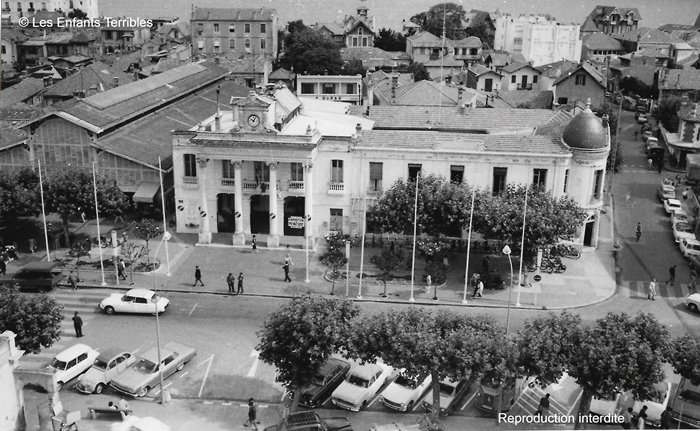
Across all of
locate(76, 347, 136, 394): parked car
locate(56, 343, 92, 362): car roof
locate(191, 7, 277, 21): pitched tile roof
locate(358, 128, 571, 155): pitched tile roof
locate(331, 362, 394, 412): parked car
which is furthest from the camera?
locate(191, 7, 277, 21): pitched tile roof

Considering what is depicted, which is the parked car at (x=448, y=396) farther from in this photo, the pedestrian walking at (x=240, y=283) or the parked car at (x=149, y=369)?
the pedestrian walking at (x=240, y=283)

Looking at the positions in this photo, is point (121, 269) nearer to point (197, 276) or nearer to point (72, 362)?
point (197, 276)

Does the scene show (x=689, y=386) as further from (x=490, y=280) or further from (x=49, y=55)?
(x=49, y=55)

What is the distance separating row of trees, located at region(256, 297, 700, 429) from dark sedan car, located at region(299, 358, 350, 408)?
1.34 metres

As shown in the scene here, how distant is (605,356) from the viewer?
3644 centimetres

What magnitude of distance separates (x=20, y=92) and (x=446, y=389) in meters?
85.0

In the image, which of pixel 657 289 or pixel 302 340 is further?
pixel 657 289

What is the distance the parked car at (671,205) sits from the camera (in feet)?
253

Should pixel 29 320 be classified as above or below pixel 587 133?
below

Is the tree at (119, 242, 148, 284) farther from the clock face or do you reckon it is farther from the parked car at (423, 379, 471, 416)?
the parked car at (423, 379, 471, 416)

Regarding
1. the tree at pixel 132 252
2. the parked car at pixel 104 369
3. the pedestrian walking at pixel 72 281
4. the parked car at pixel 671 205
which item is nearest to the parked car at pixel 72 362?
the parked car at pixel 104 369

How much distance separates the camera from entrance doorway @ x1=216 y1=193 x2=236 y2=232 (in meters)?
68.6

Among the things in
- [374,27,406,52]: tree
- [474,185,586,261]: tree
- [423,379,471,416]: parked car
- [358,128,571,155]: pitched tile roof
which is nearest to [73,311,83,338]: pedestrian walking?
[423,379,471,416]: parked car

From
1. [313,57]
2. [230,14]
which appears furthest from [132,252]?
[230,14]
